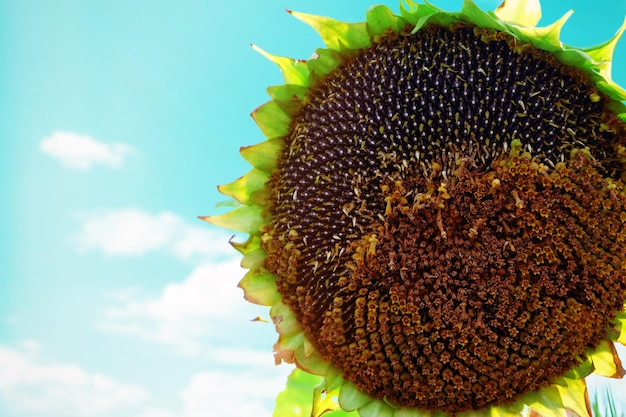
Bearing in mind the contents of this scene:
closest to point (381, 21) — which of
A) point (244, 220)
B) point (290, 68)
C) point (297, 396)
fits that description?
point (290, 68)

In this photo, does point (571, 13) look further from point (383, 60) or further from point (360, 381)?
point (360, 381)

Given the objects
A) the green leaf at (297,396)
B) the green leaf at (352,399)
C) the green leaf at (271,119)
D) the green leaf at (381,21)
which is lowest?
the green leaf at (352,399)

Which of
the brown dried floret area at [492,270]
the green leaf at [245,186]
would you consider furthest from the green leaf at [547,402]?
the green leaf at [245,186]

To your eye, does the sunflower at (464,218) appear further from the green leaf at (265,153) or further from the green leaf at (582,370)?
the green leaf at (265,153)

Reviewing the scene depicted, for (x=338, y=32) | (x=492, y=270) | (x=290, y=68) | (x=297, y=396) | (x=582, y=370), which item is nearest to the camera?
(x=492, y=270)

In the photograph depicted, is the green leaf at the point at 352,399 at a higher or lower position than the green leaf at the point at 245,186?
lower

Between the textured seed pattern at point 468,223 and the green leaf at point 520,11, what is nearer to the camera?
the textured seed pattern at point 468,223

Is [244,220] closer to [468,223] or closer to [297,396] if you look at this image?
[297,396]

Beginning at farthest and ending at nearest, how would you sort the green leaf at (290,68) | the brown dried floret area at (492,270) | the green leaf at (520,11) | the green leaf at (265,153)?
the green leaf at (265,153), the green leaf at (290,68), the green leaf at (520,11), the brown dried floret area at (492,270)
